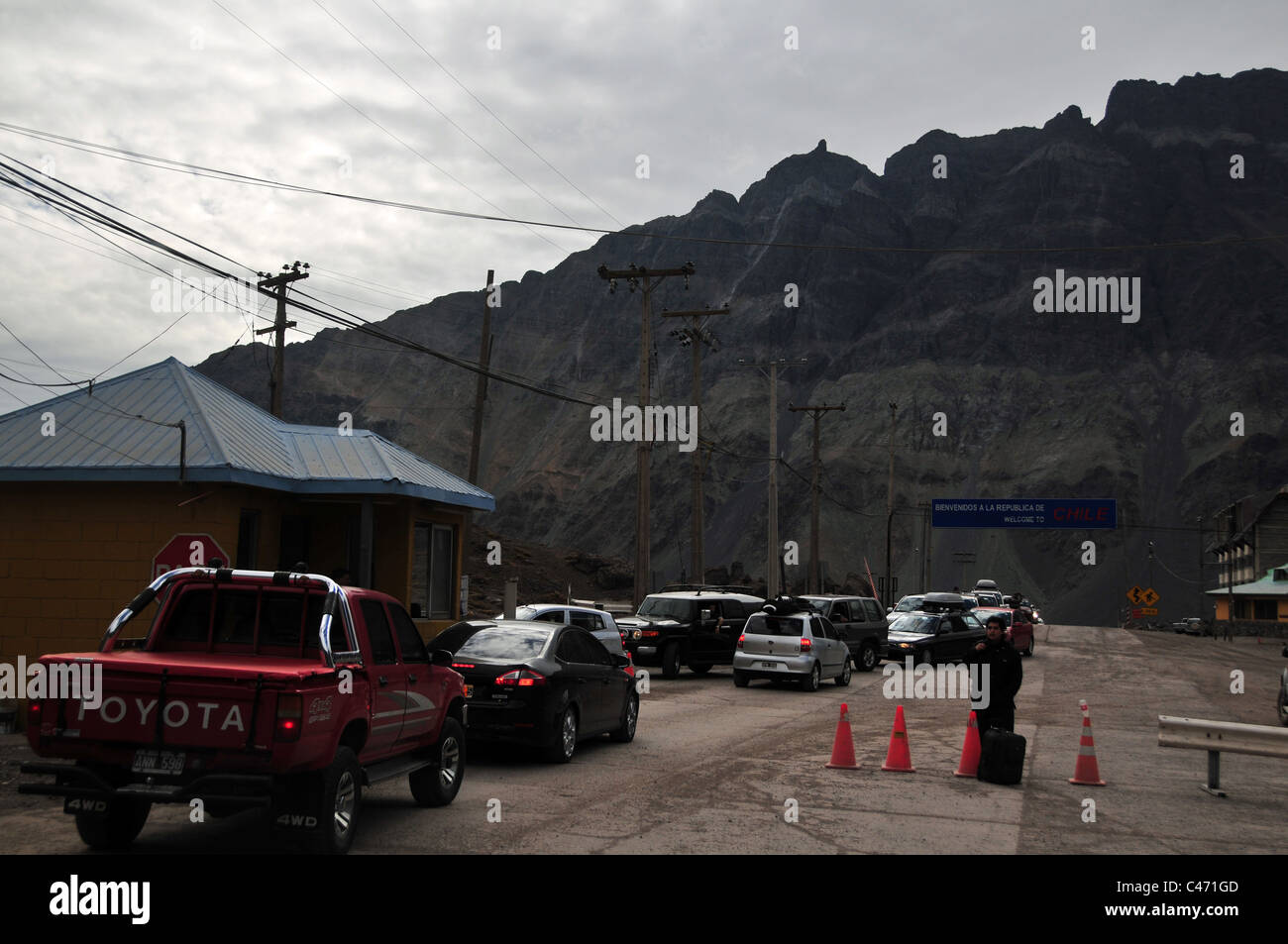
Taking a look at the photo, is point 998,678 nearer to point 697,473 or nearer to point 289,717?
point 289,717

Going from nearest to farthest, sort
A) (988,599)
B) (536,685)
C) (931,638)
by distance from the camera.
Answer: (536,685), (931,638), (988,599)

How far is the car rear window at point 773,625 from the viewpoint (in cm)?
2464

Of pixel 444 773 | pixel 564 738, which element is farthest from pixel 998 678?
pixel 444 773

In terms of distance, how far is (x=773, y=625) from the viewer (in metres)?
24.8

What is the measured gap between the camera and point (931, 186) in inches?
6575

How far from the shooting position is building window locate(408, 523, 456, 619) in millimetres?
20812

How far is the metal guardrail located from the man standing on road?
162cm

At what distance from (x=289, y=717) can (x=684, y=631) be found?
19.3m

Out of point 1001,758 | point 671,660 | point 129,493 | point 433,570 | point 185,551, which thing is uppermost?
point 129,493

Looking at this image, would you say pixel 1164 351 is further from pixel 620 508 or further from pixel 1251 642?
pixel 1251 642

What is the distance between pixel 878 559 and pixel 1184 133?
95419 mm

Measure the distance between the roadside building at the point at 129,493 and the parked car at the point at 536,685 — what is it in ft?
7.89
